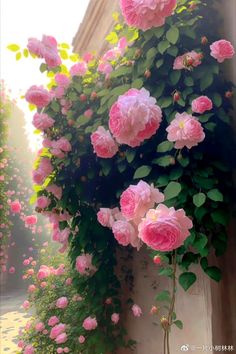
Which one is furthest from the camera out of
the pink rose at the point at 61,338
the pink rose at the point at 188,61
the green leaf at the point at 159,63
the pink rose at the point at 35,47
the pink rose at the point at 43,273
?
the pink rose at the point at 43,273

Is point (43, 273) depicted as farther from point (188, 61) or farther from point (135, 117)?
point (188, 61)

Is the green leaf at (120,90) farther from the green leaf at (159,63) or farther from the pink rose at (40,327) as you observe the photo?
the pink rose at (40,327)

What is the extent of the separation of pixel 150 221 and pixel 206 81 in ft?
3.05

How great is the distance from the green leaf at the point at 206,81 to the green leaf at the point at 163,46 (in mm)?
275

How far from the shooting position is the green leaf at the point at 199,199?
4.74 ft

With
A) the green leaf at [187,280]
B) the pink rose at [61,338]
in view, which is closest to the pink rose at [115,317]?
the pink rose at [61,338]

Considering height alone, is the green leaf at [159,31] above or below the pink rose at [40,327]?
above

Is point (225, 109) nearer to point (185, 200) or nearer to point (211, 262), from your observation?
point (185, 200)

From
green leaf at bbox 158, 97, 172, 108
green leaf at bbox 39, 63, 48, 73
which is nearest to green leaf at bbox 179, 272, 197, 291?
green leaf at bbox 158, 97, 172, 108

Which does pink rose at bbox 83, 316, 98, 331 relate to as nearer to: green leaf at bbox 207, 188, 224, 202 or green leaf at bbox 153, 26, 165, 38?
Result: green leaf at bbox 207, 188, 224, 202

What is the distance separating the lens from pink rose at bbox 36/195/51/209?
2.37 metres

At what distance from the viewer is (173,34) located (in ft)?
5.59

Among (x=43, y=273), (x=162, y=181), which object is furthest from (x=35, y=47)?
(x=43, y=273)

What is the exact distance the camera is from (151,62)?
5.88 feet
